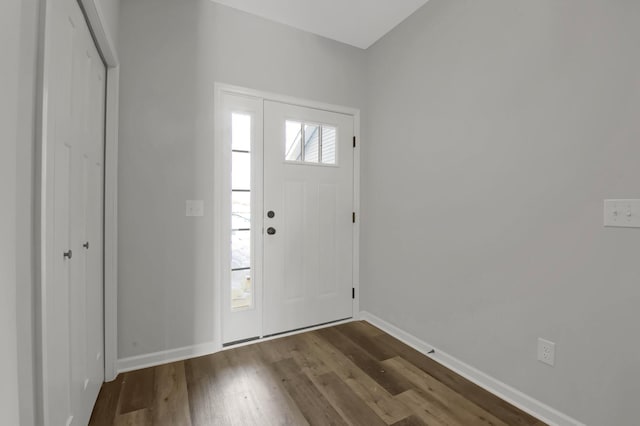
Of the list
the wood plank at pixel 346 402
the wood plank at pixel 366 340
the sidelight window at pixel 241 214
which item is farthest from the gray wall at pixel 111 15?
the wood plank at pixel 366 340

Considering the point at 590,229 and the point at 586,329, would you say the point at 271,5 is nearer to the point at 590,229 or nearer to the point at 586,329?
the point at 590,229

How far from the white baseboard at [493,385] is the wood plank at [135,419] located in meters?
1.88

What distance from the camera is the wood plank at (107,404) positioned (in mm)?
1568

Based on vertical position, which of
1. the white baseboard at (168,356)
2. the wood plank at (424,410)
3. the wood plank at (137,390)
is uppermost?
the white baseboard at (168,356)

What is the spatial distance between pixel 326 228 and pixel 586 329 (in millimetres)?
1903

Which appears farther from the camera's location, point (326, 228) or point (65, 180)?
point (326, 228)

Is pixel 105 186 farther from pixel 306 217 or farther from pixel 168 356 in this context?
pixel 306 217

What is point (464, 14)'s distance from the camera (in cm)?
204

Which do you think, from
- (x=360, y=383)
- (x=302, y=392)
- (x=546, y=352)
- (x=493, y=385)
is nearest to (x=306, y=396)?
(x=302, y=392)

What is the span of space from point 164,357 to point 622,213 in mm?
2836

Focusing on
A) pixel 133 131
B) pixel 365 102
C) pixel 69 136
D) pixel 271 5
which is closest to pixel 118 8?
pixel 133 131

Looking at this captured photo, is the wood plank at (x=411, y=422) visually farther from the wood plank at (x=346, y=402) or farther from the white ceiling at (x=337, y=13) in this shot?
the white ceiling at (x=337, y=13)

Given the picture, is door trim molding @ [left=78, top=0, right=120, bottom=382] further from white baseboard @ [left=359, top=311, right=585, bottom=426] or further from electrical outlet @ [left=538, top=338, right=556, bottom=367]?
electrical outlet @ [left=538, top=338, right=556, bottom=367]

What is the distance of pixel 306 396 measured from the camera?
1.78 m
